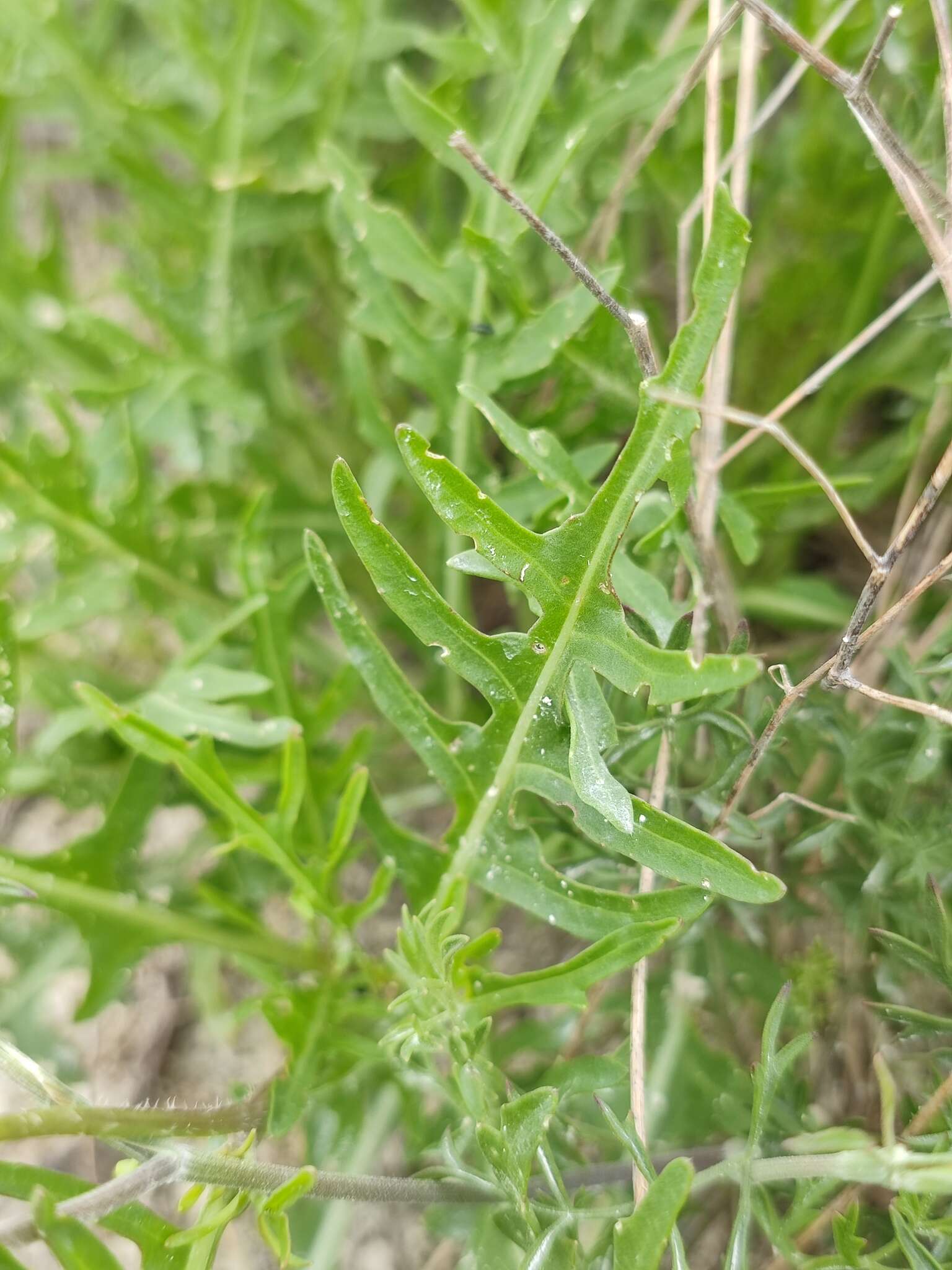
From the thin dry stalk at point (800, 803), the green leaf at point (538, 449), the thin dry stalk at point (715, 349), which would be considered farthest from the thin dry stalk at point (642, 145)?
the thin dry stalk at point (800, 803)

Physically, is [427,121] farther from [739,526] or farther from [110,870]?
[110,870]

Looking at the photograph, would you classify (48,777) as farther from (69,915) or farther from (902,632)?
(902,632)

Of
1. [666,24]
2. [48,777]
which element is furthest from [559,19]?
[48,777]

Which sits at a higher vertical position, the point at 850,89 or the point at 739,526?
the point at 850,89

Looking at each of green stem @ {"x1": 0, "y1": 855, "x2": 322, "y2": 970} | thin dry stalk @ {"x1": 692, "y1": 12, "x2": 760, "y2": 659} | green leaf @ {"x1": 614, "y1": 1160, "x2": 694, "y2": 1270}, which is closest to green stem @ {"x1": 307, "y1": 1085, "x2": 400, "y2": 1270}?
green stem @ {"x1": 0, "y1": 855, "x2": 322, "y2": 970}

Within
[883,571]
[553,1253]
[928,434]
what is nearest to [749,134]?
[928,434]

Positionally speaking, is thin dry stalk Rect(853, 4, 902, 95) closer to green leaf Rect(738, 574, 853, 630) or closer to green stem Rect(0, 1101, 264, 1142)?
green leaf Rect(738, 574, 853, 630)

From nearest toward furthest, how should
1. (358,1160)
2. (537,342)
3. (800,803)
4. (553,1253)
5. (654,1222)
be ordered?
(654,1222)
(553,1253)
(800,803)
(537,342)
(358,1160)
